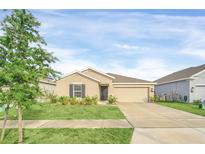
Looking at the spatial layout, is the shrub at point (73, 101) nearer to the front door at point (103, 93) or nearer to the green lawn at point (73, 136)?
the front door at point (103, 93)

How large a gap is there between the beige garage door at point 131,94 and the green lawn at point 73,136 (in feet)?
57.3

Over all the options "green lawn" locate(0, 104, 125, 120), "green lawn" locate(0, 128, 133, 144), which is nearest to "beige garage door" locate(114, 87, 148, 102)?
"green lawn" locate(0, 104, 125, 120)

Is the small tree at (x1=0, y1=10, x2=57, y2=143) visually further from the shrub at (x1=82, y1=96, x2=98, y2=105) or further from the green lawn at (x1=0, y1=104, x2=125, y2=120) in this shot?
the shrub at (x1=82, y1=96, x2=98, y2=105)

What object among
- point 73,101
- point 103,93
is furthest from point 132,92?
point 73,101

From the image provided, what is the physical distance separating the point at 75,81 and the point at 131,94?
6269mm

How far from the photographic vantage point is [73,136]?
914 cm

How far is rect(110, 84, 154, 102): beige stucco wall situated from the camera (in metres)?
27.5

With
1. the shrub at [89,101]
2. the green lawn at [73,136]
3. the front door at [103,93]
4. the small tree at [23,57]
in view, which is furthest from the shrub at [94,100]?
the small tree at [23,57]

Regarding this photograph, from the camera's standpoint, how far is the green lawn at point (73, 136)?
8.62 m

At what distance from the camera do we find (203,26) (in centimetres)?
1703

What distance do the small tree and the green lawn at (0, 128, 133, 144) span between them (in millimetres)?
1826

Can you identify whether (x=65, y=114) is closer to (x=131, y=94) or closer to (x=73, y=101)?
(x=73, y=101)

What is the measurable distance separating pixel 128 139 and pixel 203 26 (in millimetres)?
11345
